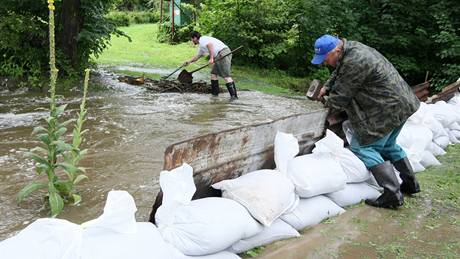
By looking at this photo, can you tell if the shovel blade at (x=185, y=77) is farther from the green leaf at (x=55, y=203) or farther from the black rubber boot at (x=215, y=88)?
the green leaf at (x=55, y=203)

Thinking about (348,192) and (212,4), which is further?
(212,4)

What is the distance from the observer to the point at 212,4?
547 inches

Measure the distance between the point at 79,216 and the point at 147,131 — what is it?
8.75 feet

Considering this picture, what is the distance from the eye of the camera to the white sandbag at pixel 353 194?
351 cm

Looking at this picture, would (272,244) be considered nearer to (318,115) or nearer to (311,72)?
(318,115)

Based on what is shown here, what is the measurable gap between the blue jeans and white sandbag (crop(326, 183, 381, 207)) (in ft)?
0.67

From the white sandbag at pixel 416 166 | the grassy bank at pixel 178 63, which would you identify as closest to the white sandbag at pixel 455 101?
the white sandbag at pixel 416 166

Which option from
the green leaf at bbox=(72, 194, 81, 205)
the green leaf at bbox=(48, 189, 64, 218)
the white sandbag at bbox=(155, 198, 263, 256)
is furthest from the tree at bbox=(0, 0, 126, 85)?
the white sandbag at bbox=(155, 198, 263, 256)

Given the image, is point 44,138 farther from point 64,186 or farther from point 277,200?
point 277,200

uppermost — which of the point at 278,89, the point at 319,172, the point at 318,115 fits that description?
the point at 318,115

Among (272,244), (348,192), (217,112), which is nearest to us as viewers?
(272,244)

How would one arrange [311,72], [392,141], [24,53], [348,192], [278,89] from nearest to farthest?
1. [348,192]
2. [392,141]
3. [24,53]
4. [278,89]
5. [311,72]

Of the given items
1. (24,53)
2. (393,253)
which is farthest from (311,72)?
(393,253)

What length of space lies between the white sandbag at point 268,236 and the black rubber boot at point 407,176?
1.37 meters
